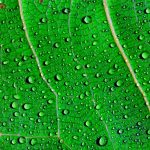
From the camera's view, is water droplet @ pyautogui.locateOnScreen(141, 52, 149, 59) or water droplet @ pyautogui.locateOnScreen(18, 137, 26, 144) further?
water droplet @ pyautogui.locateOnScreen(18, 137, 26, 144)

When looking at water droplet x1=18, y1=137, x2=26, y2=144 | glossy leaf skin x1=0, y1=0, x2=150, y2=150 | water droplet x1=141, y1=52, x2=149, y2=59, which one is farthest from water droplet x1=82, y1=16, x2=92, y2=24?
water droplet x1=18, y1=137, x2=26, y2=144

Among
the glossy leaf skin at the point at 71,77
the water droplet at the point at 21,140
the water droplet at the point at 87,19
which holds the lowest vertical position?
the water droplet at the point at 21,140

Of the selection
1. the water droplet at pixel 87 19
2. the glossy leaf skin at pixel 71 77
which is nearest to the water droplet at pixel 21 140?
the glossy leaf skin at pixel 71 77

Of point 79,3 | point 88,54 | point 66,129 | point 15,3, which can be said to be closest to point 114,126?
point 66,129

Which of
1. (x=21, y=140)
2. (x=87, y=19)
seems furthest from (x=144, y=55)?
(x=21, y=140)

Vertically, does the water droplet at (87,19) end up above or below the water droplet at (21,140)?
above

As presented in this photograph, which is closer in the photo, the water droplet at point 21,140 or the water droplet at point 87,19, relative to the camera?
the water droplet at point 87,19

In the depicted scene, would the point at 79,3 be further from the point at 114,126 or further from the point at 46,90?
the point at 114,126

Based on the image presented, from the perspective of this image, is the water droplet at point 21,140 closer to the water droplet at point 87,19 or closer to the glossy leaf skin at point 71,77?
the glossy leaf skin at point 71,77

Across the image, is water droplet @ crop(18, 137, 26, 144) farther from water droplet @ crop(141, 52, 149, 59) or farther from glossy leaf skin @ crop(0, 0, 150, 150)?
water droplet @ crop(141, 52, 149, 59)
